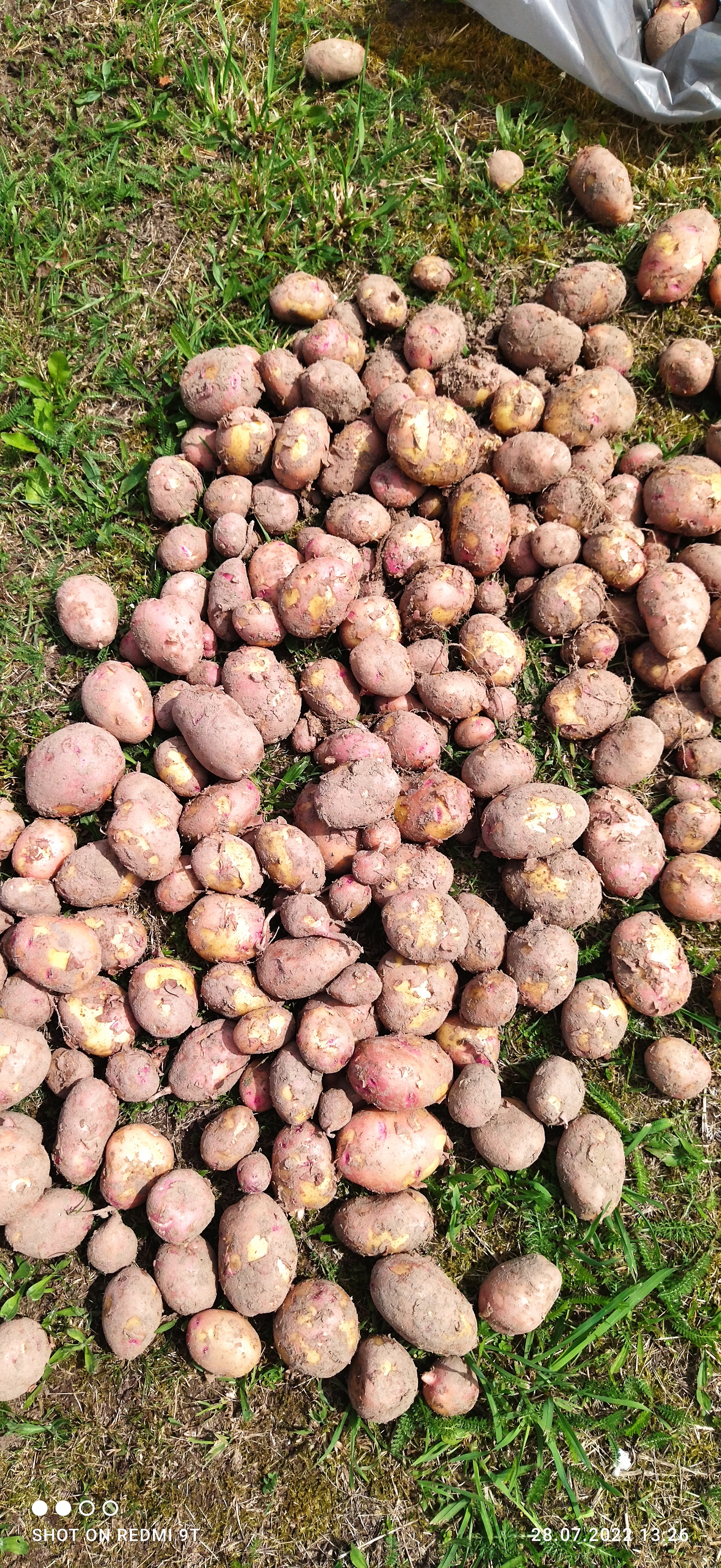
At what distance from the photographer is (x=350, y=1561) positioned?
2398mm

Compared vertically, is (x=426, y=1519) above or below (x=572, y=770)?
below

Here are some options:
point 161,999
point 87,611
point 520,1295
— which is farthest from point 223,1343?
point 87,611

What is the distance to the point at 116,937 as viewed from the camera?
2.63 meters

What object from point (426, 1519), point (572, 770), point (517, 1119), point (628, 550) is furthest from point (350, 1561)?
point (628, 550)

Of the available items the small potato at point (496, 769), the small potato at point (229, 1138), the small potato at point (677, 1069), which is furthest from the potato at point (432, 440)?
the small potato at point (229, 1138)

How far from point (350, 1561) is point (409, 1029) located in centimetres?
152

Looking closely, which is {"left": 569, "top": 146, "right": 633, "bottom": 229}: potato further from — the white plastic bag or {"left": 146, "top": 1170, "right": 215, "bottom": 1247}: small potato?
{"left": 146, "top": 1170, "right": 215, "bottom": 1247}: small potato

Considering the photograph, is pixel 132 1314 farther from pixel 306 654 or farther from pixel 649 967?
pixel 306 654

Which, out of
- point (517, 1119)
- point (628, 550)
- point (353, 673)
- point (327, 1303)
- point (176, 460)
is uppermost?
point (628, 550)

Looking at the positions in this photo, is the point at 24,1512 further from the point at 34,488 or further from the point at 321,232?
the point at 321,232

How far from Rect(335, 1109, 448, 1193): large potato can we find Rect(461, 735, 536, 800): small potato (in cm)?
102

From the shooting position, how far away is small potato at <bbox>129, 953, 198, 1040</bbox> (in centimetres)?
255

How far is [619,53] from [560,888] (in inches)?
123

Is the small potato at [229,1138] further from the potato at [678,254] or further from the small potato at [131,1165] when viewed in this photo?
the potato at [678,254]
